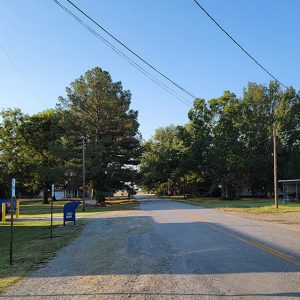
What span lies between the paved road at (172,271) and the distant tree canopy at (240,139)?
166 ft

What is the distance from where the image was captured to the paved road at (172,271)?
6609 mm

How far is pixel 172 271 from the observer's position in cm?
830

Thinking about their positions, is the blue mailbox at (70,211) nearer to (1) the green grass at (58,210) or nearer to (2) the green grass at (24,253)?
(2) the green grass at (24,253)

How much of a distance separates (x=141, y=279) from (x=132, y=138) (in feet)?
165

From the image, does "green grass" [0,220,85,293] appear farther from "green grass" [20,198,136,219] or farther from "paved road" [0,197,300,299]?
"green grass" [20,198,136,219]

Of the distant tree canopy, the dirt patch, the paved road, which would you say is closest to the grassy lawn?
the dirt patch

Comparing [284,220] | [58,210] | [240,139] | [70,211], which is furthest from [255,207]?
[240,139]

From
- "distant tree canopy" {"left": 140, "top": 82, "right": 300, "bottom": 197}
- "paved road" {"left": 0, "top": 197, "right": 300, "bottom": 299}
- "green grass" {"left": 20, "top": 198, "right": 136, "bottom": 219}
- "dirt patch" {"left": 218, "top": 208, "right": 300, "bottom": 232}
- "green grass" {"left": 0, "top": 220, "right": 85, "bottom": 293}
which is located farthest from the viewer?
"distant tree canopy" {"left": 140, "top": 82, "right": 300, "bottom": 197}

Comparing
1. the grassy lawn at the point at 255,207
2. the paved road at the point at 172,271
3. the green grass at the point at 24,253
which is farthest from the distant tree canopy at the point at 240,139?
the paved road at the point at 172,271

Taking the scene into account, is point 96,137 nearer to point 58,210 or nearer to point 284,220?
point 58,210

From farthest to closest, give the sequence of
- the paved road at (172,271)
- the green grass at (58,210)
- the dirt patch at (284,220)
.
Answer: the green grass at (58,210), the dirt patch at (284,220), the paved road at (172,271)

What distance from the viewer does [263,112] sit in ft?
225

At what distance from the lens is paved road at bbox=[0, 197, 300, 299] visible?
6609 mm

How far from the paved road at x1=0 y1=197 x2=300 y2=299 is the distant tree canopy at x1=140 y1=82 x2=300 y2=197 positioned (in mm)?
50543
